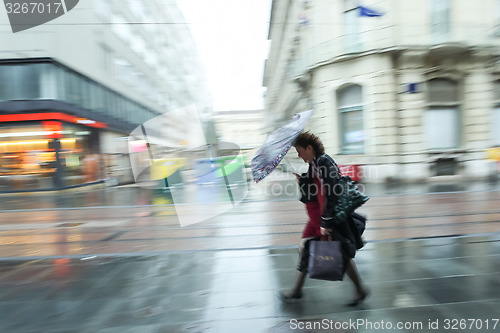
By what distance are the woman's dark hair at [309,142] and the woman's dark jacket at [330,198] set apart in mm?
64

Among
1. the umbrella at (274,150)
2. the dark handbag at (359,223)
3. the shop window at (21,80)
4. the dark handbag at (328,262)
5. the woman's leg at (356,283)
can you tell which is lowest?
the woman's leg at (356,283)

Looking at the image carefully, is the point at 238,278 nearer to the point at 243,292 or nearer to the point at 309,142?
the point at 243,292

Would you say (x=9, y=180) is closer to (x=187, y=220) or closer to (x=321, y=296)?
(x=187, y=220)

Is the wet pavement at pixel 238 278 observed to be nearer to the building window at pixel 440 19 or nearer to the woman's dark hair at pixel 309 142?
the woman's dark hair at pixel 309 142

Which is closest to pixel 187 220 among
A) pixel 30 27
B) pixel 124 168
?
pixel 30 27

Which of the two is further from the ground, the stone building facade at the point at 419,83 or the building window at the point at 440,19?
the building window at the point at 440,19

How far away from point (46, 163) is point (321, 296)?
18.5 meters

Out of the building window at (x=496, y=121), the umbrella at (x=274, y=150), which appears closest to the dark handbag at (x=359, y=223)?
the umbrella at (x=274, y=150)

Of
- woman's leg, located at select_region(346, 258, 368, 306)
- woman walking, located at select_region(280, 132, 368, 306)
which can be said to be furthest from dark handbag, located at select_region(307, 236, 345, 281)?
woman's leg, located at select_region(346, 258, 368, 306)

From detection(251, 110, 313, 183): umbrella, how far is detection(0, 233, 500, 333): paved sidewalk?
134 centimetres

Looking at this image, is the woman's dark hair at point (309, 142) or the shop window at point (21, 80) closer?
the woman's dark hair at point (309, 142)

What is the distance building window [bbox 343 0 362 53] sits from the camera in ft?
54.5

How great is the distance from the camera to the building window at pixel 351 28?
16.6 meters

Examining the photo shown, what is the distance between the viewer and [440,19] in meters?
16.2
